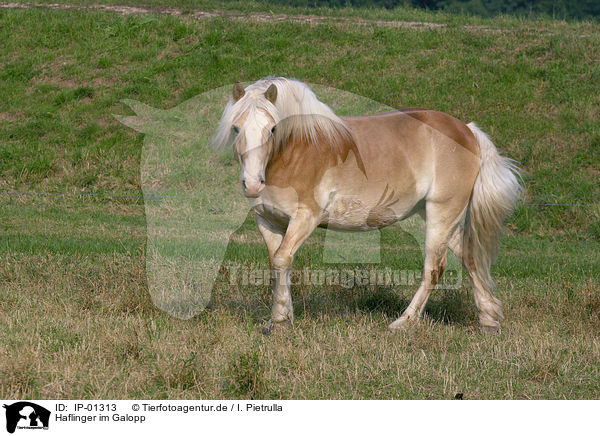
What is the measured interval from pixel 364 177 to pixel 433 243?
0.95 m

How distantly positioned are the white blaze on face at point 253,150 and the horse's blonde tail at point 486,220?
230 cm

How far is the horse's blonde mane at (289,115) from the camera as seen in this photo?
489 centimetres

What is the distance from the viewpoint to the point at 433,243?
596cm

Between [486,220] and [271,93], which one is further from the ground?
[271,93]

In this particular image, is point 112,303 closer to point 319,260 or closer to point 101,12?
point 319,260

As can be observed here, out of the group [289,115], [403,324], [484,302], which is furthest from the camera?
[484,302]

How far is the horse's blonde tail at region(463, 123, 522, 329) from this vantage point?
598 centimetres

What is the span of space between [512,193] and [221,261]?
3.35 meters

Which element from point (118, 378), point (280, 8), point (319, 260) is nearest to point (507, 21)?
point (280, 8)

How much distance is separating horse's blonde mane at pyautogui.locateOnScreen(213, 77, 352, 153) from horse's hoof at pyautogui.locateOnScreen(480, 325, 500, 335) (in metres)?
2.15
